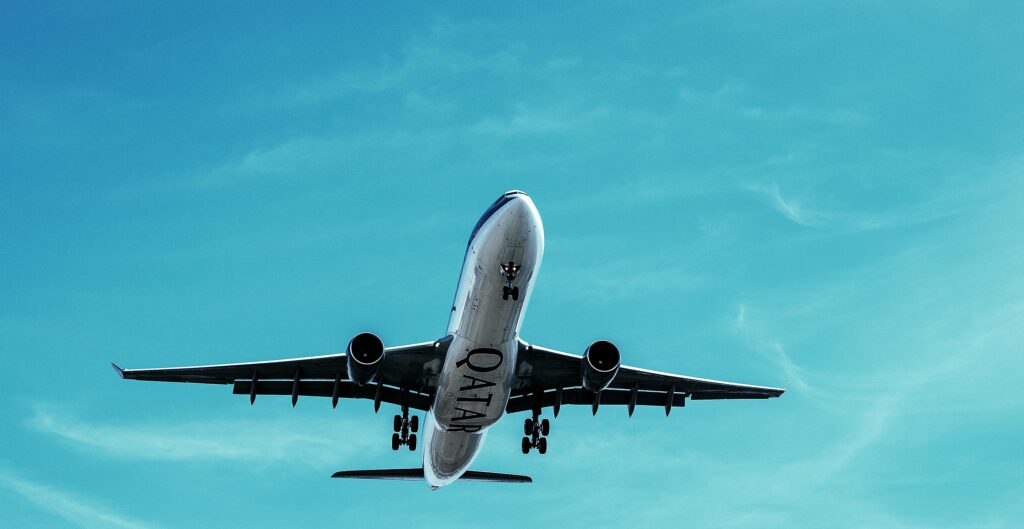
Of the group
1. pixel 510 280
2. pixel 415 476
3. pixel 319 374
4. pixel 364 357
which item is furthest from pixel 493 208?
pixel 415 476

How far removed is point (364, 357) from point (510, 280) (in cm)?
484

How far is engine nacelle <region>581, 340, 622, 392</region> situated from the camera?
29.0 meters

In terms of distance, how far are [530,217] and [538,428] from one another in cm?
1006

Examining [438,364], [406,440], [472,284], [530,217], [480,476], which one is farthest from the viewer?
[480,476]

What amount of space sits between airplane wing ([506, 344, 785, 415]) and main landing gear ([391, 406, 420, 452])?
116 inches

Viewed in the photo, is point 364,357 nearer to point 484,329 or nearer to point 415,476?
point 484,329

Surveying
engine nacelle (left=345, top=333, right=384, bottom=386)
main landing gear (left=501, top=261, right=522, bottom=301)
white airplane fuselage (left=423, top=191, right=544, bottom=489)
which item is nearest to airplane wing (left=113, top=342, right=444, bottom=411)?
white airplane fuselage (left=423, top=191, right=544, bottom=489)

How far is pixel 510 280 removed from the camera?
26047mm

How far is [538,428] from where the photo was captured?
3334cm

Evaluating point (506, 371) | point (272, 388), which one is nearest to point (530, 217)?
point (506, 371)

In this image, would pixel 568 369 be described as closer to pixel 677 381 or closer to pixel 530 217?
pixel 677 381

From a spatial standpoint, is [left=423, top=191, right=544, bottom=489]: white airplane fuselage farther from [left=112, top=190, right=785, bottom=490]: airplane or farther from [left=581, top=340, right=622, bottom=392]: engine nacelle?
[left=581, top=340, right=622, bottom=392]: engine nacelle

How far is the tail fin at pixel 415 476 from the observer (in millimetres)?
36000

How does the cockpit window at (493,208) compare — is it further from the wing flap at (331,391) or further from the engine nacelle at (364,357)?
the wing flap at (331,391)
